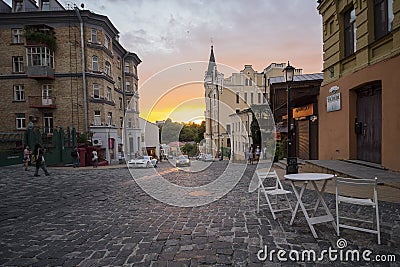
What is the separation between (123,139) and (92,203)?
75.9 feet

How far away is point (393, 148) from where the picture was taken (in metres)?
7.96

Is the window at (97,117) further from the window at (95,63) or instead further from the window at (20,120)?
the window at (20,120)

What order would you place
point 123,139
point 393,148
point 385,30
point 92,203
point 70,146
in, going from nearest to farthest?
point 92,203 → point 393,148 → point 385,30 → point 70,146 → point 123,139

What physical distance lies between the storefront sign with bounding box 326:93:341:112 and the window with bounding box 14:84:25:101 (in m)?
27.6

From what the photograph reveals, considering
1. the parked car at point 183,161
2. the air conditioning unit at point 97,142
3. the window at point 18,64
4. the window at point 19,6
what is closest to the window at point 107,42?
the window at point 18,64

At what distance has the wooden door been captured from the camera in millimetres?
8914

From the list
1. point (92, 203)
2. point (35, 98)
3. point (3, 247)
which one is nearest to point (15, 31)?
point (35, 98)

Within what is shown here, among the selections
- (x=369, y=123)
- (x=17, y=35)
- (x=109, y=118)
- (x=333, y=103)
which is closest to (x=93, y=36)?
(x=17, y=35)

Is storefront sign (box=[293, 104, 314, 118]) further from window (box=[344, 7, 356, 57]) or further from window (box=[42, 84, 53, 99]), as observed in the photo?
window (box=[42, 84, 53, 99])

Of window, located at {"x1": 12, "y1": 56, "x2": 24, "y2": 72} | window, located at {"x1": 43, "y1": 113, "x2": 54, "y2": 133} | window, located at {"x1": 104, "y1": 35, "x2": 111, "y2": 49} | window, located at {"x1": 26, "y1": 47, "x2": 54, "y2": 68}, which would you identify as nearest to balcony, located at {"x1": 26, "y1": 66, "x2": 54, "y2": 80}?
window, located at {"x1": 26, "y1": 47, "x2": 54, "y2": 68}

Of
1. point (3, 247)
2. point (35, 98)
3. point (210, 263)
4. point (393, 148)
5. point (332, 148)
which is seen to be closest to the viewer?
point (210, 263)

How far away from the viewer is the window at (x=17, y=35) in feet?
83.6

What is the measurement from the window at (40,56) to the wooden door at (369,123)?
26.8 metres

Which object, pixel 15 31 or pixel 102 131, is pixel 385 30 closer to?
pixel 102 131
